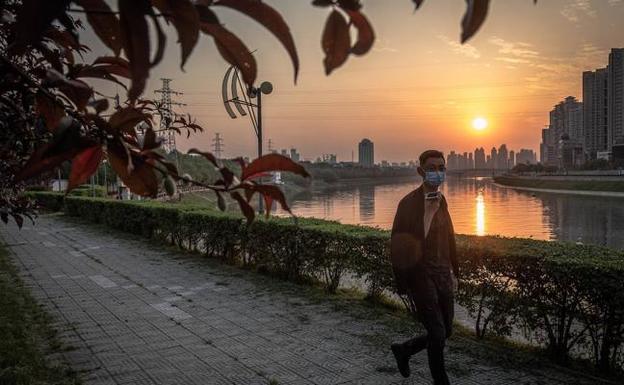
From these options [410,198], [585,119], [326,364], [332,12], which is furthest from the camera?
[585,119]

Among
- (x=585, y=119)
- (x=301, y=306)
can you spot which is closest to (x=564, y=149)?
(x=585, y=119)

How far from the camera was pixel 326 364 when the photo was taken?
466 cm

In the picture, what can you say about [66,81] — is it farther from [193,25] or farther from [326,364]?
[326,364]

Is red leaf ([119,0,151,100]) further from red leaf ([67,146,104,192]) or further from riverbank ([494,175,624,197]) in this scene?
riverbank ([494,175,624,197])

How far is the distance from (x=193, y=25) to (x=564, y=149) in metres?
133

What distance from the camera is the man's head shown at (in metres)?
4.06

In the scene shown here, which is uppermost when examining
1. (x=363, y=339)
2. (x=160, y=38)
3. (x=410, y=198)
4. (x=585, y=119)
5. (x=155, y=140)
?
(x=585, y=119)

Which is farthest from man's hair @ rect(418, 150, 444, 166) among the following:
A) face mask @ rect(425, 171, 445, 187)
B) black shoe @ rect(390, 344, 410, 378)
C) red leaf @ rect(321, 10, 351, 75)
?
red leaf @ rect(321, 10, 351, 75)

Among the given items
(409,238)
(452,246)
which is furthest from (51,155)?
(452,246)

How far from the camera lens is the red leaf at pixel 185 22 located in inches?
26.9

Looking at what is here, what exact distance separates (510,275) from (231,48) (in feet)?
16.7

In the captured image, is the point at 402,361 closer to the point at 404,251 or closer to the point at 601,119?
the point at 404,251

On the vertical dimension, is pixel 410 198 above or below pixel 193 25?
below

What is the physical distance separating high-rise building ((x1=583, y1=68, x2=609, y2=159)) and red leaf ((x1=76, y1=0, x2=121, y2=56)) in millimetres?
123651
